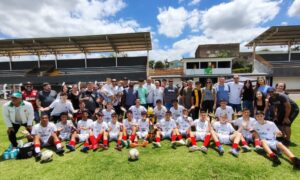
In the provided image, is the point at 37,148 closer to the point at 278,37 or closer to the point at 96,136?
the point at 96,136

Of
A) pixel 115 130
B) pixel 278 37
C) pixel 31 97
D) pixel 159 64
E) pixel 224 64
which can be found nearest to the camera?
pixel 115 130

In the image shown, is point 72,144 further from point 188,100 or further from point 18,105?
point 188,100

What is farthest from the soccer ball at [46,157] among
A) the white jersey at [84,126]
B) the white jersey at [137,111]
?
the white jersey at [137,111]

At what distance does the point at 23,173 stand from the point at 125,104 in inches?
154

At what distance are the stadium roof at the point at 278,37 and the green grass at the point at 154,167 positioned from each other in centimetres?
2604

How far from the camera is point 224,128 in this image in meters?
5.42

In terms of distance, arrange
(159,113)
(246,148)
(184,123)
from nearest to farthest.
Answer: (246,148) < (184,123) < (159,113)

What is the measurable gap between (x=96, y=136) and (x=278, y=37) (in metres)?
31.0

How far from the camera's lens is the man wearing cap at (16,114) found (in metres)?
4.80

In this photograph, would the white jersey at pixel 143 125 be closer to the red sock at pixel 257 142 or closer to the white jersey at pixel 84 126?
the white jersey at pixel 84 126

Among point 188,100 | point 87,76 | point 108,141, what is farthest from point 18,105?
point 87,76

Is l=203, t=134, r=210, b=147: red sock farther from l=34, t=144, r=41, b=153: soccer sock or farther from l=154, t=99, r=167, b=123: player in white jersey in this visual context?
l=34, t=144, r=41, b=153: soccer sock

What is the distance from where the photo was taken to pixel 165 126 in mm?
5887

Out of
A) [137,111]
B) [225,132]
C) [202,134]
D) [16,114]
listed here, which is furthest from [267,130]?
[16,114]
